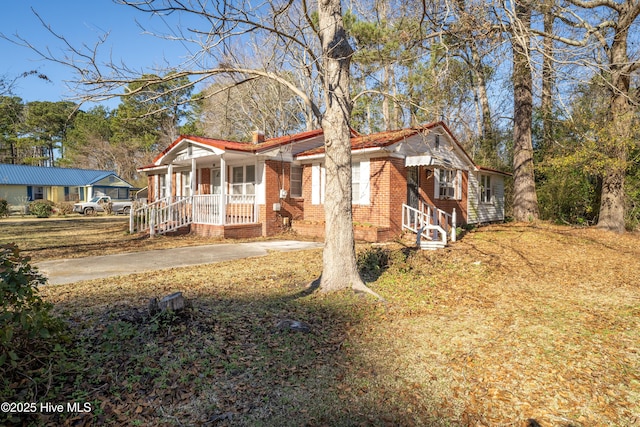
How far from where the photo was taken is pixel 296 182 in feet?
49.5

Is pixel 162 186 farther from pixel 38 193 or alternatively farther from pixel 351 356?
pixel 38 193

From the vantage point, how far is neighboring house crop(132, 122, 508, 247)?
40.7 feet

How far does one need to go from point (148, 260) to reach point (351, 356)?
23.0 feet

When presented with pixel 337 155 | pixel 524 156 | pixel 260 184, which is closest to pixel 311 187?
pixel 260 184

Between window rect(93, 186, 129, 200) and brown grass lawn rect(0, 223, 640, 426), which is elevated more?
window rect(93, 186, 129, 200)

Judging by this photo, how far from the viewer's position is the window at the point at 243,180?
49.2 ft

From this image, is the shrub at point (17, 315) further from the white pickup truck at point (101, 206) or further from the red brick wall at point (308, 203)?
the white pickup truck at point (101, 206)

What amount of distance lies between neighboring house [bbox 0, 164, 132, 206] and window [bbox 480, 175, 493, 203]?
3672cm

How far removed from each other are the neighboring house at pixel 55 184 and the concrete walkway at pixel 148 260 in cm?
3108

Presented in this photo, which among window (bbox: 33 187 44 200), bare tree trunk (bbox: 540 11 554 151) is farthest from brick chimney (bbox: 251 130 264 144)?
window (bbox: 33 187 44 200)

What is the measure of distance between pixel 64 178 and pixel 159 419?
143ft

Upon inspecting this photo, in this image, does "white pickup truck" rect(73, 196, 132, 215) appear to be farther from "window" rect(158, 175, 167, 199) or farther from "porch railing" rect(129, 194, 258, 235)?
"porch railing" rect(129, 194, 258, 235)

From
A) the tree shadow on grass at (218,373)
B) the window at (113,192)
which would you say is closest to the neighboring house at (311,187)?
the tree shadow on grass at (218,373)

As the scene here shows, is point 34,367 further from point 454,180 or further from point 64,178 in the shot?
point 64,178
